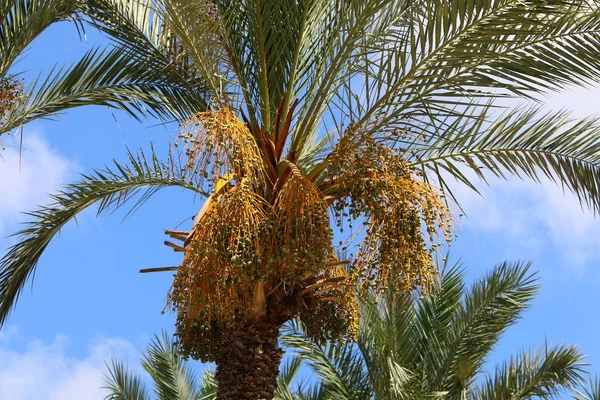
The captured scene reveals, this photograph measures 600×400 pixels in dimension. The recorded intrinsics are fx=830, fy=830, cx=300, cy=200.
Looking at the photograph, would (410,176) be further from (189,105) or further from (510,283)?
(510,283)

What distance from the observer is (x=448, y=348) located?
392 inches

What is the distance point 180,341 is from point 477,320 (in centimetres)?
512

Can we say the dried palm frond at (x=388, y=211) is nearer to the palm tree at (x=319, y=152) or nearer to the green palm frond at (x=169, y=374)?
the palm tree at (x=319, y=152)

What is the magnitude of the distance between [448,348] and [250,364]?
4815mm

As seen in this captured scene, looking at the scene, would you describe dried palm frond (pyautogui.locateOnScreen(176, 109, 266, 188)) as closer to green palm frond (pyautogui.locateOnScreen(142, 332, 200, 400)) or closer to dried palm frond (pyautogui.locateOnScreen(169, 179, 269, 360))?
dried palm frond (pyautogui.locateOnScreen(169, 179, 269, 360))

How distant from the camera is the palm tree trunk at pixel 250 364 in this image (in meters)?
5.62

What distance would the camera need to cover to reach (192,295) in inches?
195

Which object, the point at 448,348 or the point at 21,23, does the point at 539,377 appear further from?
the point at 21,23

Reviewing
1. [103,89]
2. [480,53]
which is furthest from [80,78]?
[480,53]

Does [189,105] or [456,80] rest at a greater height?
[189,105]

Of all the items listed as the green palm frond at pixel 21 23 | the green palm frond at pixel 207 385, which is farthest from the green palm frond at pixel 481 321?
the green palm frond at pixel 21 23

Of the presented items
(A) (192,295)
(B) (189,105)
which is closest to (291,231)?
(A) (192,295)

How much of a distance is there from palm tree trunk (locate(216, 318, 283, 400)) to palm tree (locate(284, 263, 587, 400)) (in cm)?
369

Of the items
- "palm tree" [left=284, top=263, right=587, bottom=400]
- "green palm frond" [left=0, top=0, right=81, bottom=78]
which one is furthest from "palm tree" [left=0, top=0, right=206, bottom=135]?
"palm tree" [left=284, top=263, right=587, bottom=400]
